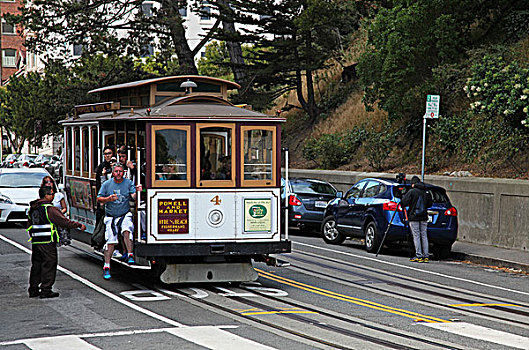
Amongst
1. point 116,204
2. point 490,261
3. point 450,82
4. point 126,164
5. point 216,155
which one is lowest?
point 490,261

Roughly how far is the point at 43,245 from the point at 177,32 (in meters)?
25.3

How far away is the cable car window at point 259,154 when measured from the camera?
41.3 feet

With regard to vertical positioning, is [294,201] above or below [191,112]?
below

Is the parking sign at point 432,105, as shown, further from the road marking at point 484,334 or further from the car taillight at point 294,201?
the road marking at point 484,334

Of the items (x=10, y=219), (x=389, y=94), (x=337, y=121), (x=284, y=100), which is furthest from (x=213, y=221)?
(x=284, y=100)

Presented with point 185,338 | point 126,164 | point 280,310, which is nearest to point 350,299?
point 280,310

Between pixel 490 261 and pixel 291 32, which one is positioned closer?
pixel 490 261

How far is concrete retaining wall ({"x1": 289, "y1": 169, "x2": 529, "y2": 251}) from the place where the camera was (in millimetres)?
18250

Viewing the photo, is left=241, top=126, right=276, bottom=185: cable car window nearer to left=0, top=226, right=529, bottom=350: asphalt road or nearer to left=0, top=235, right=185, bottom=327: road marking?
left=0, top=226, right=529, bottom=350: asphalt road

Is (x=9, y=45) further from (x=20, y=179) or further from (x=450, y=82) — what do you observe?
(x=450, y=82)

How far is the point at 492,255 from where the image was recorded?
17.5 meters

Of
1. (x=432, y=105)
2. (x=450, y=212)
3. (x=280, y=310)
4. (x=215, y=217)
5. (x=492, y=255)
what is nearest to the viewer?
(x=280, y=310)

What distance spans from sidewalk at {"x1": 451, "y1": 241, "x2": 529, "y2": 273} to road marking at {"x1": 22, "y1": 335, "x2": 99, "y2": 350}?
10.4m

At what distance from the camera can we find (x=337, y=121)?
113 feet
